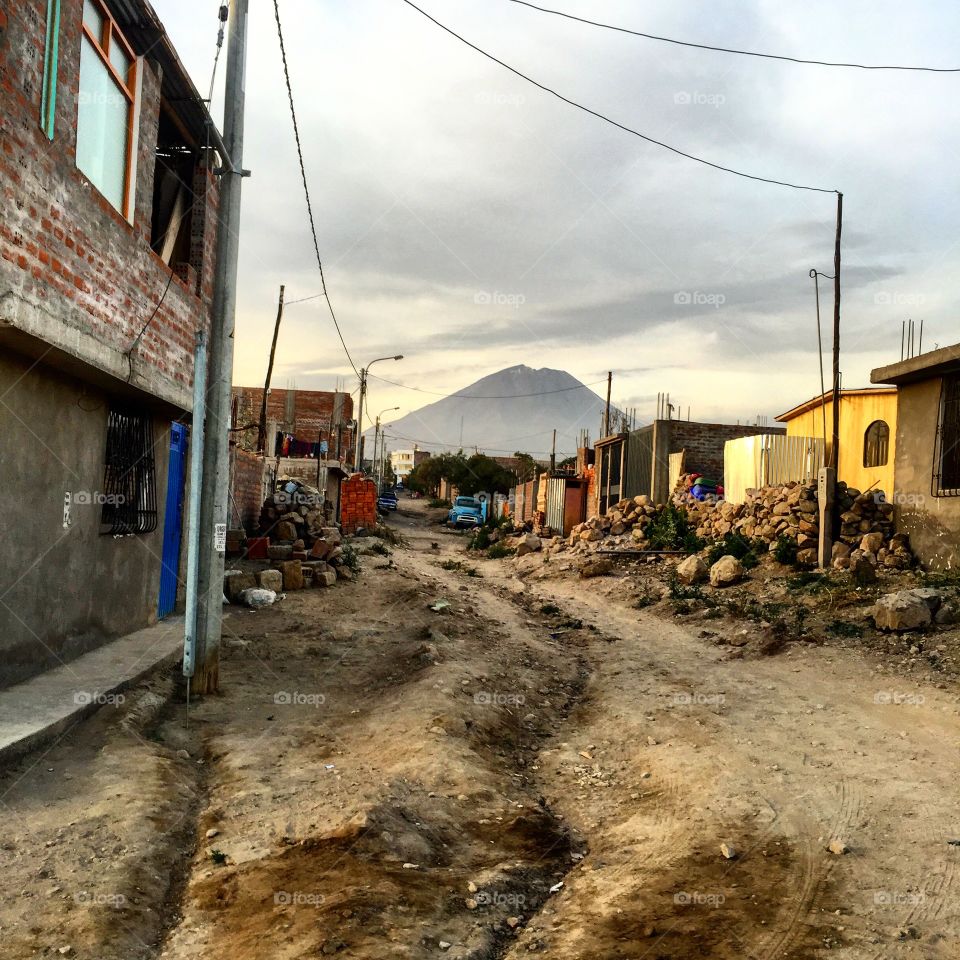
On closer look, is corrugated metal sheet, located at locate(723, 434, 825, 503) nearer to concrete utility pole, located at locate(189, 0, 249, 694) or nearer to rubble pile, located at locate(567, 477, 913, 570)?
rubble pile, located at locate(567, 477, 913, 570)

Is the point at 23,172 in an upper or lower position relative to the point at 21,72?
lower

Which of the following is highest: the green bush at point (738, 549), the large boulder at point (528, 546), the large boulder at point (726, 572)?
the green bush at point (738, 549)

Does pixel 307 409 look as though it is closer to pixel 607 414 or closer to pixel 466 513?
pixel 466 513

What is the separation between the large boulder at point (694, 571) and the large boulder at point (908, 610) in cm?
502

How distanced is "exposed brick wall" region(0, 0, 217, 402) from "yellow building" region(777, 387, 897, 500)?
1546 cm

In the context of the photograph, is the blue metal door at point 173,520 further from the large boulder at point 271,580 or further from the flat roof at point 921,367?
the flat roof at point 921,367

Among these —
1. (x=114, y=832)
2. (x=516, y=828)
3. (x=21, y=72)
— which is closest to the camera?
(x=114, y=832)

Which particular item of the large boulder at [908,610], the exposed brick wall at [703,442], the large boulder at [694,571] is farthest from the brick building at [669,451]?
the large boulder at [908,610]

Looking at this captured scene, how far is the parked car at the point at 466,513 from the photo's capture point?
4216 centimetres

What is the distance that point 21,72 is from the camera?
18.0 feet

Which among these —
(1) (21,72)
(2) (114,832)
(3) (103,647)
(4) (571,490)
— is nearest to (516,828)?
(2) (114,832)

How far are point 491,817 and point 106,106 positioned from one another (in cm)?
690

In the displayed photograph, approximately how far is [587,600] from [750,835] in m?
10.9

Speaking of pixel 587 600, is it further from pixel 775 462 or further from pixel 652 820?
pixel 652 820
